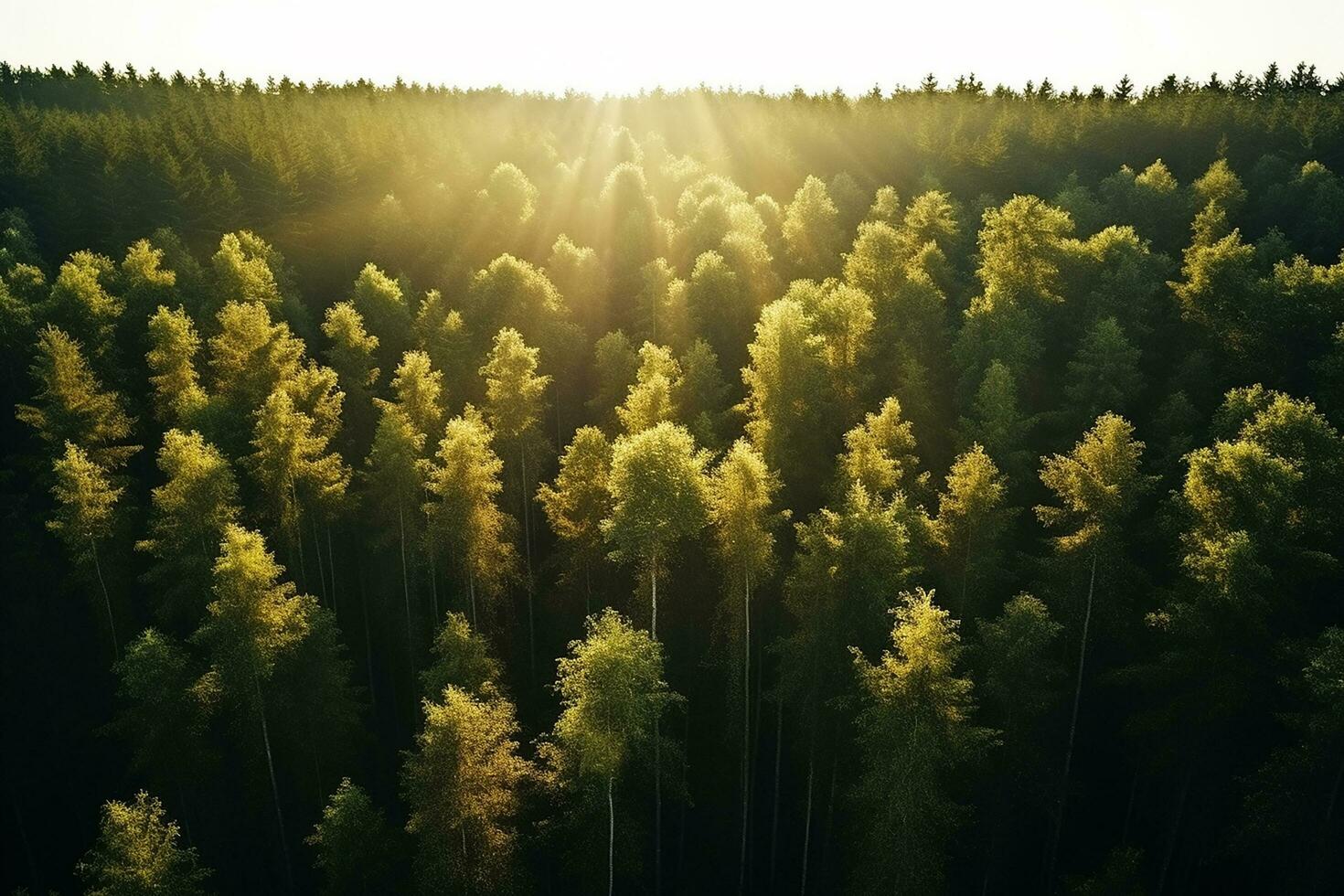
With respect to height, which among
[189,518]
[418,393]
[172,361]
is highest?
[172,361]

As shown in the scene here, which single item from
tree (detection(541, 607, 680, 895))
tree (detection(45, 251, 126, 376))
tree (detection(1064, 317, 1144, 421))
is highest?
tree (detection(45, 251, 126, 376))

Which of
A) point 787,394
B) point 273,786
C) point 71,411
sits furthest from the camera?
point 787,394

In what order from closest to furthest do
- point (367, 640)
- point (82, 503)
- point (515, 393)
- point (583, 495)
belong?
point (82, 503) < point (583, 495) < point (515, 393) < point (367, 640)

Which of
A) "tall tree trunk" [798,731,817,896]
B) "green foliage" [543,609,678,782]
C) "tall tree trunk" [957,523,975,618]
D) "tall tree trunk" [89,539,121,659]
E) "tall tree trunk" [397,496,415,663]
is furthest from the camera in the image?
"tall tree trunk" [397,496,415,663]

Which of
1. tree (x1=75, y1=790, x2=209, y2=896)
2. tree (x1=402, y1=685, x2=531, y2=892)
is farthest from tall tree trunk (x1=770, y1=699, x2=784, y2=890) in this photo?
tree (x1=75, y1=790, x2=209, y2=896)

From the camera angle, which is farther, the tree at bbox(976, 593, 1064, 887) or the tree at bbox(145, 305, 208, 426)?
the tree at bbox(145, 305, 208, 426)

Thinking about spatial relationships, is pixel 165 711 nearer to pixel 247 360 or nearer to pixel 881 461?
pixel 247 360

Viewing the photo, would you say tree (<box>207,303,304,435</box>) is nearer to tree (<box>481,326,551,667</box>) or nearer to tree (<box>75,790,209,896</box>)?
tree (<box>481,326,551,667</box>)

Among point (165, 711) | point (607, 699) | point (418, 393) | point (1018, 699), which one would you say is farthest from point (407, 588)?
point (1018, 699)
